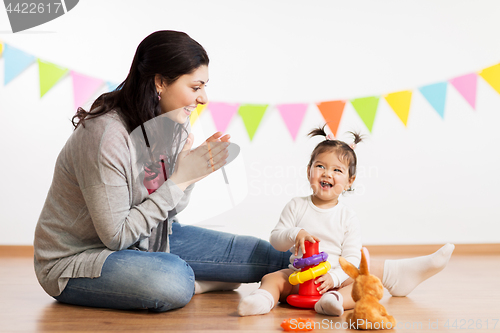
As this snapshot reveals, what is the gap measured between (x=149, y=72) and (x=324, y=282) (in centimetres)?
72

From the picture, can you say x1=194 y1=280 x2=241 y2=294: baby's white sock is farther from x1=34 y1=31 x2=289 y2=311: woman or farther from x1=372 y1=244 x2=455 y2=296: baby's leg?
x1=372 y1=244 x2=455 y2=296: baby's leg

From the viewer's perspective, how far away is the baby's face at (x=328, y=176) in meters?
1.41

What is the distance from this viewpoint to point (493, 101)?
263 centimetres

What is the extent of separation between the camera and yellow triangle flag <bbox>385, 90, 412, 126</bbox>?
2588 millimetres

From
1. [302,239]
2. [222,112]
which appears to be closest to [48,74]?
[222,112]

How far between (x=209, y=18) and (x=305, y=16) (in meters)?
0.53

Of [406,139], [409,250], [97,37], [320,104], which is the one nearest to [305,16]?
[320,104]

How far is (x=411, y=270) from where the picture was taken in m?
1.38

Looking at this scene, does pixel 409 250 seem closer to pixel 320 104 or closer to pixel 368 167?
pixel 368 167

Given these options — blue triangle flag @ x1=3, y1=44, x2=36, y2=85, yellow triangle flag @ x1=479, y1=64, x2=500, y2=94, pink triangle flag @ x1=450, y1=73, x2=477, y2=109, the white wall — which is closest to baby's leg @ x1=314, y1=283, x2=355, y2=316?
the white wall

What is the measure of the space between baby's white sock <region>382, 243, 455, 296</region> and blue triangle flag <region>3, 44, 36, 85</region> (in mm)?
2096

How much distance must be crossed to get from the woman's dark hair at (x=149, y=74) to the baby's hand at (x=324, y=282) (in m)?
0.55

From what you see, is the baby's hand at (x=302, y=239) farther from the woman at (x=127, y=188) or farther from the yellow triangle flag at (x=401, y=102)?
the yellow triangle flag at (x=401, y=102)

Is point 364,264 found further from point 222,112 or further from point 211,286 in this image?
point 222,112
